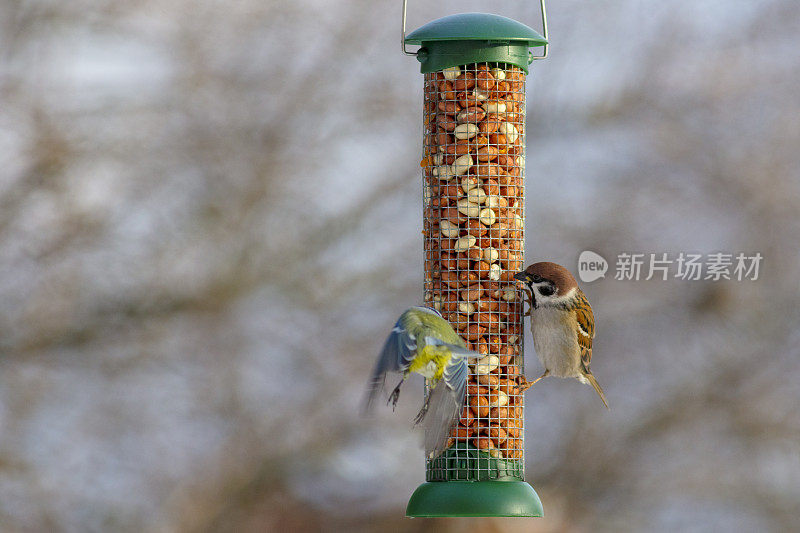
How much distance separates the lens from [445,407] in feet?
17.0

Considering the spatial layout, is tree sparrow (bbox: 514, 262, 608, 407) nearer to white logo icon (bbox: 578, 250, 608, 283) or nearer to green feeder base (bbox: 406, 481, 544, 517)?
green feeder base (bbox: 406, 481, 544, 517)

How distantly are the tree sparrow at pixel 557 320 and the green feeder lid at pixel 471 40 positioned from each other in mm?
898

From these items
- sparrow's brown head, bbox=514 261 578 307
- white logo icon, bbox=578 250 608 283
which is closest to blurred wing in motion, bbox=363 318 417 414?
sparrow's brown head, bbox=514 261 578 307

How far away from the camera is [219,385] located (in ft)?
29.5

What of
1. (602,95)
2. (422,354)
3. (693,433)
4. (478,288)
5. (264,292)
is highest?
(602,95)

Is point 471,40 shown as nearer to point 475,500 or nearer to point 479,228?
point 479,228

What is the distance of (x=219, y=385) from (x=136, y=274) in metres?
0.93

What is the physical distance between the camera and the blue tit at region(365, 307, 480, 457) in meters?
5.13

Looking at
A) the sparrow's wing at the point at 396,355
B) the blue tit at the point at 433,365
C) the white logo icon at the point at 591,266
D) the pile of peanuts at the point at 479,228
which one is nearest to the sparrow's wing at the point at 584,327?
the pile of peanuts at the point at 479,228

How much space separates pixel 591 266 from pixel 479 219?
3651 millimetres

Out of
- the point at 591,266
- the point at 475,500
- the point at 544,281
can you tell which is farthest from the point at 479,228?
the point at 591,266

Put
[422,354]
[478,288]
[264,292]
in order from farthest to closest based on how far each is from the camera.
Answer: [264,292] < [478,288] < [422,354]

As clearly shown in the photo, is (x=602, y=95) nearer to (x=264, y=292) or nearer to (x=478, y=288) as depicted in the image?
(x=264, y=292)

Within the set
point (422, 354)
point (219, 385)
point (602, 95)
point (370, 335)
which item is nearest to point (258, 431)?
point (219, 385)
